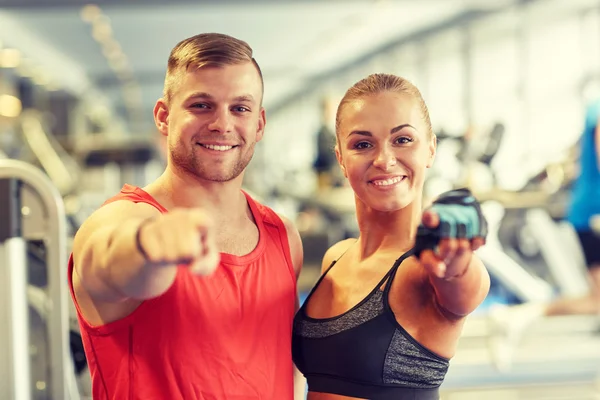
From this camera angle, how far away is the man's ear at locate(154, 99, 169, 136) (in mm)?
1383

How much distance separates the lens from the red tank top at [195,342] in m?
1.26

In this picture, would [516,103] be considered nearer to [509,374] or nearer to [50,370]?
[509,374]

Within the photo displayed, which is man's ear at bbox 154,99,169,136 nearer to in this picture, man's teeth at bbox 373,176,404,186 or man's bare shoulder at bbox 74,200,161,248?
man's bare shoulder at bbox 74,200,161,248

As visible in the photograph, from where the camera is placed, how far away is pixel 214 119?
1.30 metres

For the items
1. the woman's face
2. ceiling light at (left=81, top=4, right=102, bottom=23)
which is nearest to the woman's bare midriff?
the woman's face

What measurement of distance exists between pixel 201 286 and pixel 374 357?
0.33 meters

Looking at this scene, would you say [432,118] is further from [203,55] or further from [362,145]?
[203,55]

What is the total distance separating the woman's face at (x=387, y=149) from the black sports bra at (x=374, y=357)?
13 cm

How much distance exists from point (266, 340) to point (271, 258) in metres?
0.16

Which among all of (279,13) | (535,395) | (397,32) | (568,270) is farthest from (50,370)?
(397,32)

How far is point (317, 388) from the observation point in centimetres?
140

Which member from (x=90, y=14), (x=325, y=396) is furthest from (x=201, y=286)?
(x=90, y=14)

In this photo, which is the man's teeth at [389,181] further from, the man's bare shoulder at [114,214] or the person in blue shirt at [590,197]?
the person in blue shirt at [590,197]

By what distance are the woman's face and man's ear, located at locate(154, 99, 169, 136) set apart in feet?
1.14
